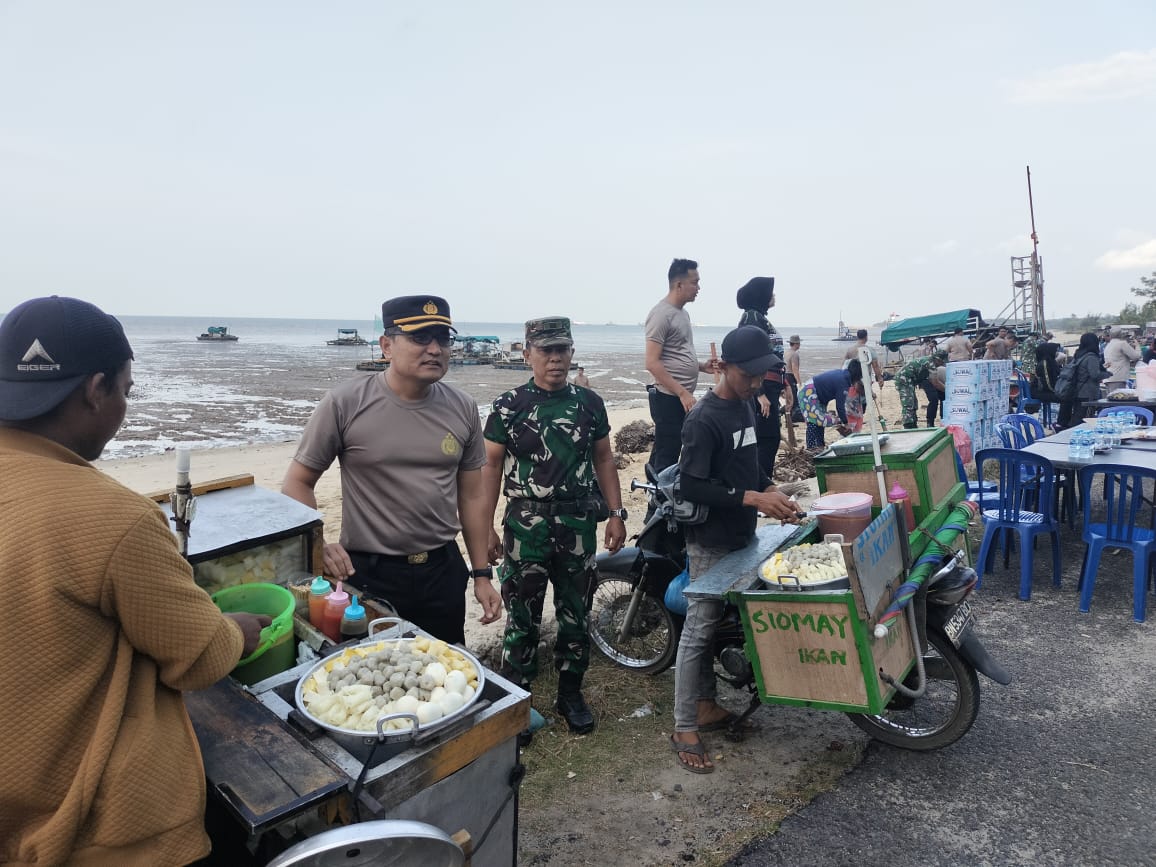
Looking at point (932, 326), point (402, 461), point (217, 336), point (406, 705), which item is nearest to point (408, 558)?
point (402, 461)

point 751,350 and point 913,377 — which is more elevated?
point 751,350

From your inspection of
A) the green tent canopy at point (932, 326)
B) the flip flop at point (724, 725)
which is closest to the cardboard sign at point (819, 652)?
the flip flop at point (724, 725)

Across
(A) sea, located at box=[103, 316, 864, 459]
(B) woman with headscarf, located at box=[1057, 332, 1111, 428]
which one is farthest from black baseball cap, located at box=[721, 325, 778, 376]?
(A) sea, located at box=[103, 316, 864, 459]

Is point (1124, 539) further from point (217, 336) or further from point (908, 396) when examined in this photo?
point (217, 336)

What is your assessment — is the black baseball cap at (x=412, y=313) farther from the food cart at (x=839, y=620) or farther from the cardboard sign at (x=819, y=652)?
the cardboard sign at (x=819, y=652)

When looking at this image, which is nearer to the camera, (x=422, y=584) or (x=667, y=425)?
(x=422, y=584)

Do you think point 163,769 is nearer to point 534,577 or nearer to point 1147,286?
point 534,577

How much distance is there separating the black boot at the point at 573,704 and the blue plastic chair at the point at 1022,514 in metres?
3.98

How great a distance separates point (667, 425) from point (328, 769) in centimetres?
484

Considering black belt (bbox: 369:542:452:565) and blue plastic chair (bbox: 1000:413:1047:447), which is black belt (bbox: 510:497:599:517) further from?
blue plastic chair (bbox: 1000:413:1047:447)

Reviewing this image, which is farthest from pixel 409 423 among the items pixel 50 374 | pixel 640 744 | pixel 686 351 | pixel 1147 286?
pixel 1147 286

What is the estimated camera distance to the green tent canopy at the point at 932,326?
3081 centimetres

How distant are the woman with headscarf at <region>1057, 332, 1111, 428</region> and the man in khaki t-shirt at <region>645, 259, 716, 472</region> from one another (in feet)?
31.9

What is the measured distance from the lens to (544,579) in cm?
399
